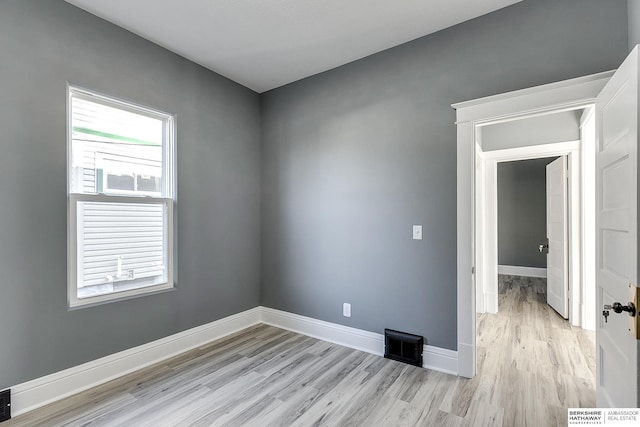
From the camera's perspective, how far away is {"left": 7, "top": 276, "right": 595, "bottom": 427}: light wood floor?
6.45ft

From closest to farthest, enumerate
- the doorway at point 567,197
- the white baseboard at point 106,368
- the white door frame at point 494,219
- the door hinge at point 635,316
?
1. the door hinge at point 635,316
2. the white baseboard at point 106,368
3. the doorway at point 567,197
4. the white door frame at point 494,219

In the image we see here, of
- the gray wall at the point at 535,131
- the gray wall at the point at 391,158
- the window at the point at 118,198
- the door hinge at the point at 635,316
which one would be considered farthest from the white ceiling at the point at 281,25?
the door hinge at the point at 635,316

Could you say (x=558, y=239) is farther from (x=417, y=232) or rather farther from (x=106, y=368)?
(x=106, y=368)

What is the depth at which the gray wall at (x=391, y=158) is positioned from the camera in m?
2.19

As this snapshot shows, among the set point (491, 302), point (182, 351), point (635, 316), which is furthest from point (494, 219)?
point (182, 351)

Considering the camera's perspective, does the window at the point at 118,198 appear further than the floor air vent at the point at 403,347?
No

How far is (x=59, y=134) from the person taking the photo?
2.17 m

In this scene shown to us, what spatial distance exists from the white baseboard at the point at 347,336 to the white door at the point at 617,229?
955 millimetres

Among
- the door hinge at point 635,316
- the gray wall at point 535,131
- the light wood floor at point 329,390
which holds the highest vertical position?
the gray wall at point 535,131

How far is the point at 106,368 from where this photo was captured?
2.39 m

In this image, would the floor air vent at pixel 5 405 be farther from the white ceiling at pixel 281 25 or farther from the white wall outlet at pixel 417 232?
the white wall outlet at pixel 417 232

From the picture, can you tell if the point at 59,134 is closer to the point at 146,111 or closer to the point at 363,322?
the point at 146,111

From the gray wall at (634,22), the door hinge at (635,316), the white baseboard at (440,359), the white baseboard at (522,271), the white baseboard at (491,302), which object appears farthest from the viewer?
the white baseboard at (522,271)

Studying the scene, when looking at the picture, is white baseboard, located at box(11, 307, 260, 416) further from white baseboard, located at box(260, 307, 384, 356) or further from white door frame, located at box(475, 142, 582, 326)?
white door frame, located at box(475, 142, 582, 326)
